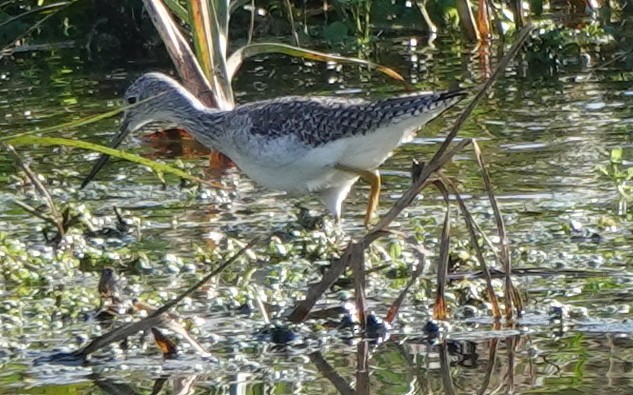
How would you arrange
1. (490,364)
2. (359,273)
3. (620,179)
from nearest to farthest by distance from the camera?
(490,364), (359,273), (620,179)

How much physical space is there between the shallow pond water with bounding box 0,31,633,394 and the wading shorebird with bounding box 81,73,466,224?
0.26m

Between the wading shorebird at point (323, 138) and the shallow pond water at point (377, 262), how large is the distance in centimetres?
26

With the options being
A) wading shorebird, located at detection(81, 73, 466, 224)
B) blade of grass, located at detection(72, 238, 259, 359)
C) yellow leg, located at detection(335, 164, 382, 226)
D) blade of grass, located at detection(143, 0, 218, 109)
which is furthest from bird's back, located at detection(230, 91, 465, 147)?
blade of grass, located at detection(72, 238, 259, 359)

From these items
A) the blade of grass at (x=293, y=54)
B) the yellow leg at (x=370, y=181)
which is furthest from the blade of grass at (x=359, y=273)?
the blade of grass at (x=293, y=54)

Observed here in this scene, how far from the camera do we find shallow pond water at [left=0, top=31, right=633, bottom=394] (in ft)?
16.6

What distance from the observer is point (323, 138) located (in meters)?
7.29

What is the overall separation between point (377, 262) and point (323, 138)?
98 centimetres

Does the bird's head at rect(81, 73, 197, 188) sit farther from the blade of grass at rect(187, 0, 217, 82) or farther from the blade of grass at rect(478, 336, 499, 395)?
the blade of grass at rect(478, 336, 499, 395)

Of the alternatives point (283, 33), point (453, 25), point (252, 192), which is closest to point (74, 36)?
point (283, 33)

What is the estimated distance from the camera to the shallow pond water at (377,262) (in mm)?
5055

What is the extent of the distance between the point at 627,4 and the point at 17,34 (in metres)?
5.32

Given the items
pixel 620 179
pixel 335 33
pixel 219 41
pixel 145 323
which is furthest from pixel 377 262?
pixel 335 33

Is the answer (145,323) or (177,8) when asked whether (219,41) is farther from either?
(145,323)

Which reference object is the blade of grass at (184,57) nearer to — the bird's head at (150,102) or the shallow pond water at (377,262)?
the bird's head at (150,102)
